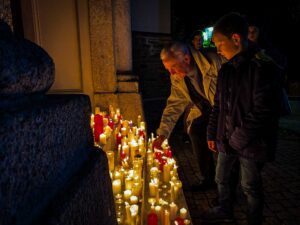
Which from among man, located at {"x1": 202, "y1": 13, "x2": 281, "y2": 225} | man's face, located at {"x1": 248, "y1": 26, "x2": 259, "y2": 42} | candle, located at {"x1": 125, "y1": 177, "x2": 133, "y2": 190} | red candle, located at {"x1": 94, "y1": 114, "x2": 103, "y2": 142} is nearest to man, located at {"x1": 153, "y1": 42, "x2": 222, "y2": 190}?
man, located at {"x1": 202, "y1": 13, "x2": 281, "y2": 225}

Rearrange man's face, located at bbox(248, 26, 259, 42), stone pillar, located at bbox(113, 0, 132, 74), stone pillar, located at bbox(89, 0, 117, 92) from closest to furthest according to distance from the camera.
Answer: man's face, located at bbox(248, 26, 259, 42) < stone pillar, located at bbox(89, 0, 117, 92) < stone pillar, located at bbox(113, 0, 132, 74)

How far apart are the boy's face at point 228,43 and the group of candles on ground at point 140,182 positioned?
69.4 inches

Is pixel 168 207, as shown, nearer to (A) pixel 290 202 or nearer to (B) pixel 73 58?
(A) pixel 290 202

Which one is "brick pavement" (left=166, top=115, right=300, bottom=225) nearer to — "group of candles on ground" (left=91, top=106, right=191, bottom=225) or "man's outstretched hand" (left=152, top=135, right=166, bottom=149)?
"group of candles on ground" (left=91, top=106, right=191, bottom=225)

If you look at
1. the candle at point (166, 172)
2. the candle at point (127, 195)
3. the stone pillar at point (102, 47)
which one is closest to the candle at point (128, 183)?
the candle at point (127, 195)

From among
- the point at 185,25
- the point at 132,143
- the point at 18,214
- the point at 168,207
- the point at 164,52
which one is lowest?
the point at 168,207

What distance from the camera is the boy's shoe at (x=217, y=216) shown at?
3301 mm

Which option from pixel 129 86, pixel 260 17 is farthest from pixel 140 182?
pixel 260 17


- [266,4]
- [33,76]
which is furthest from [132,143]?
[266,4]

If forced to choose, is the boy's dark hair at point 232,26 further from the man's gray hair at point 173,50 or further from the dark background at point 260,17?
the dark background at point 260,17

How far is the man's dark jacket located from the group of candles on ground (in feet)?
3.32

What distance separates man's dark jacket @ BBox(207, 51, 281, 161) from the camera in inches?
93.3

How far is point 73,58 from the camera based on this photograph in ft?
18.4

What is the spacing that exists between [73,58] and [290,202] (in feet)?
16.1
